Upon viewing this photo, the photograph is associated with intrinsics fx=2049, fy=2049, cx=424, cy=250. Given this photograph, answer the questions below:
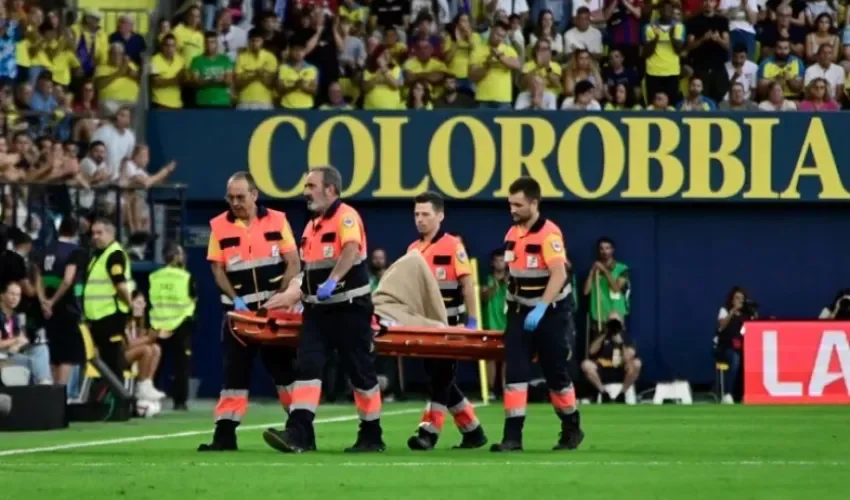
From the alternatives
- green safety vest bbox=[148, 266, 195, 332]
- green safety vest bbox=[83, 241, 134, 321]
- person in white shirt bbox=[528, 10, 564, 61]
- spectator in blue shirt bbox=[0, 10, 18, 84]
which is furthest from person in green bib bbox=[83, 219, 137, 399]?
person in white shirt bbox=[528, 10, 564, 61]

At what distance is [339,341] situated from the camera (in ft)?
51.3

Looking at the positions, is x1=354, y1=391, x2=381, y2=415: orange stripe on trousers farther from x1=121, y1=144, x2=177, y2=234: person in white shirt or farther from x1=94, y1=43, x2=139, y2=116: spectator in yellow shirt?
x1=94, y1=43, x2=139, y2=116: spectator in yellow shirt

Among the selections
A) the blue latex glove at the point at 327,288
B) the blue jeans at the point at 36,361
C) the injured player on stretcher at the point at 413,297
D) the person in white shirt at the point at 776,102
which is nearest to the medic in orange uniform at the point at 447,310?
the injured player on stretcher at the point at 413,297

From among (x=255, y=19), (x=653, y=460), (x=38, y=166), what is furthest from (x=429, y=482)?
(x=255, y=19)

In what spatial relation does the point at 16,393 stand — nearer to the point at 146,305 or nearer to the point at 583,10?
the point at 146,305

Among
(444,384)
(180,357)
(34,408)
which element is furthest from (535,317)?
(180,357)

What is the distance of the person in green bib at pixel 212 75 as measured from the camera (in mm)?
30375

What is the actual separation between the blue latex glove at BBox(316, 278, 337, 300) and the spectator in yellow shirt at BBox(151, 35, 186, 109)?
15.5 m

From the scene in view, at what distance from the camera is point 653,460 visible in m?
15.1

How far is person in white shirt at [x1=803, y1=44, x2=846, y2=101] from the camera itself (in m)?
31.8

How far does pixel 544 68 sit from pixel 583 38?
108 cm

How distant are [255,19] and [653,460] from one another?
58.3 ft

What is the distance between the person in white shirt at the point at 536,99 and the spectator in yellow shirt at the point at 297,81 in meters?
3.15

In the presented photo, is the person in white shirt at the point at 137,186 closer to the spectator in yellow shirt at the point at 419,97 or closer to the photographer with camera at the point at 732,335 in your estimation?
the spectator in yellow shirt at the point at 419,97
